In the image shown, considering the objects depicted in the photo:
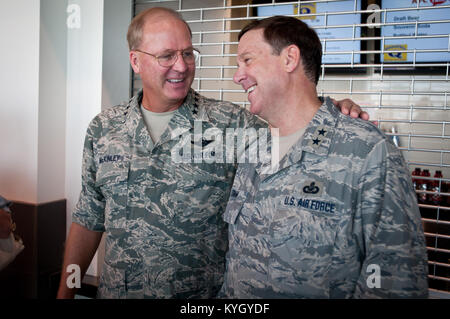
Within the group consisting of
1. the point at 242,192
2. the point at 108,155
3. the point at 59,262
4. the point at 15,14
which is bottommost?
the point at 59,262

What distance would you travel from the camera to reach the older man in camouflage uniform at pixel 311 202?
107cm

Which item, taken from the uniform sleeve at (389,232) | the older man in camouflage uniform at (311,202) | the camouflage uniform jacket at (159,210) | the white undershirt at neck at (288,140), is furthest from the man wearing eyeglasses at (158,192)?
the uniform sleeve at (389,232)

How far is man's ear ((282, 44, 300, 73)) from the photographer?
1342 mm

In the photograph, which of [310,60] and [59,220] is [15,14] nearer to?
[59,220]

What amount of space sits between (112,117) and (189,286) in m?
0.80

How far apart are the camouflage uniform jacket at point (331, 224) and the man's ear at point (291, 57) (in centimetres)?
18

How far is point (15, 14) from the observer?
2.48 meters

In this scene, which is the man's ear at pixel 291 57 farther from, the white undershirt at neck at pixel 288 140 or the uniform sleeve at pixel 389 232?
the uniform sleeve at pixel 389 232

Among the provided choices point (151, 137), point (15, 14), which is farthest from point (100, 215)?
point (15, 14)

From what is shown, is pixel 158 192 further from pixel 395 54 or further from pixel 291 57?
pixel 395 54

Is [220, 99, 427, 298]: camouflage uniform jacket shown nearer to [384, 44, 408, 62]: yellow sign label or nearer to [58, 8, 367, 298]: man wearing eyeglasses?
[58, 8, 367, 298]: man wearing eyeglasses

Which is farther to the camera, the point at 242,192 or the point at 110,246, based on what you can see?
the point at 110,246

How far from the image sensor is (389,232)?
105 centimetres

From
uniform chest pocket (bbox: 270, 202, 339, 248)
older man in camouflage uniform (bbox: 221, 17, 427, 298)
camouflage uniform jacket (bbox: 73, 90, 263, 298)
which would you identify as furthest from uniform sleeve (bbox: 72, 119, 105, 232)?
uniform chest pocket (bbox: 270, 202, 339, 248)
